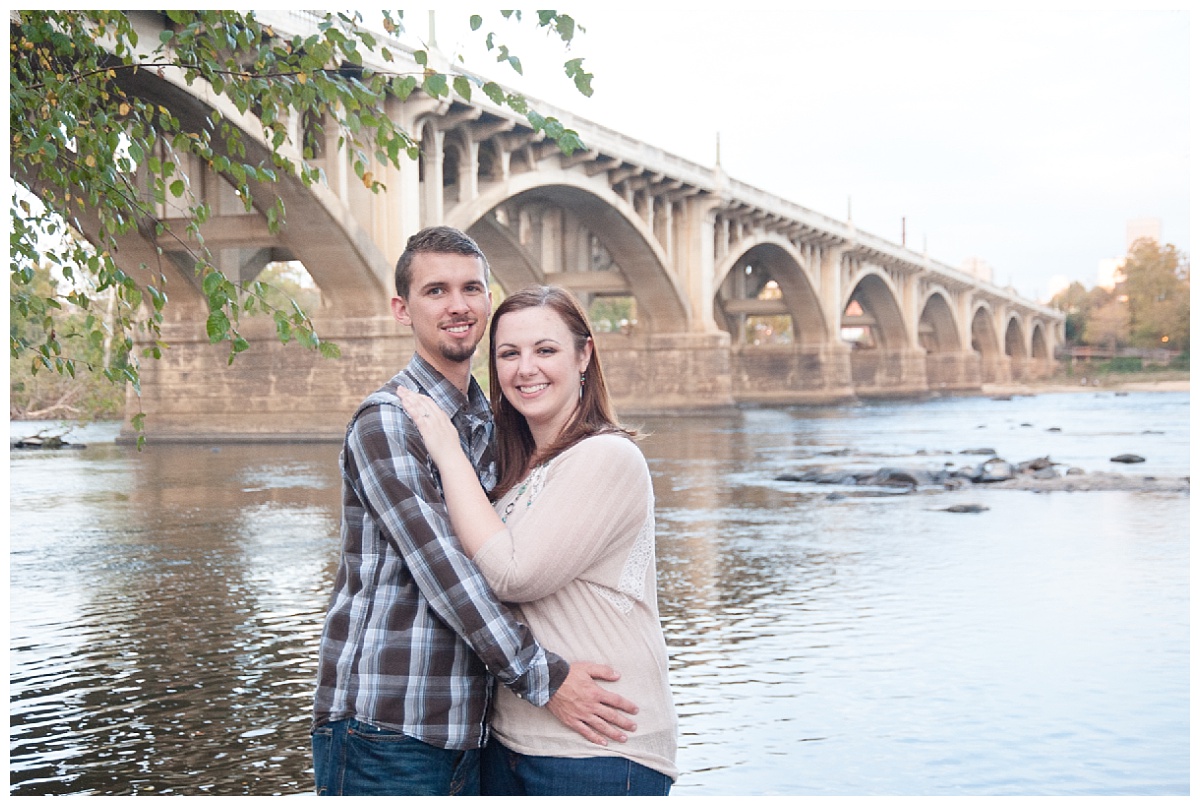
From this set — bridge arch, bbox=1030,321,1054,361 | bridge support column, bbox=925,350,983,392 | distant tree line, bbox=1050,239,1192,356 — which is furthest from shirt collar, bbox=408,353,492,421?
bridge arch, bbox=1030,321,1054,361

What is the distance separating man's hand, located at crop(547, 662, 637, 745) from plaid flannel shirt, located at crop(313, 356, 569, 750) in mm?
24

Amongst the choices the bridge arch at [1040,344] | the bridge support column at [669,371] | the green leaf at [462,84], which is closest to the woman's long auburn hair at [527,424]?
the green leaf at [462,84]

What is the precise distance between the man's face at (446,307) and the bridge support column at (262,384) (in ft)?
88.9

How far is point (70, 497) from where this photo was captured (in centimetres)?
1827

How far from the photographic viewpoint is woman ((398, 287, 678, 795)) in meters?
2.53

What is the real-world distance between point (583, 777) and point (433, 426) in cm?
73

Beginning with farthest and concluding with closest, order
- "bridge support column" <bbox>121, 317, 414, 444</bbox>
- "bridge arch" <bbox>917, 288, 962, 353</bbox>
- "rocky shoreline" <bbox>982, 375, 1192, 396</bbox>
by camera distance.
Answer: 1. "bridge arch" <bbox>917, 288, 962, 353</bbox>
2. "rocky shoreline" <bbox>982, 375, 1192, 396</bbox>
3. "bridge support column" <bbox>121, 317, 414, 444</bbox>

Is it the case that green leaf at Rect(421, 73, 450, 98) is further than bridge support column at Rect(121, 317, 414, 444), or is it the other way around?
bridge support column at Rect(121, 317, 414, 444)

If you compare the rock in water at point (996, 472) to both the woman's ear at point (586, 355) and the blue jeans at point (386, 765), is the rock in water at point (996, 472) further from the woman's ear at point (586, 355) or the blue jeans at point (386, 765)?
the blue jeans at point (386, 765)

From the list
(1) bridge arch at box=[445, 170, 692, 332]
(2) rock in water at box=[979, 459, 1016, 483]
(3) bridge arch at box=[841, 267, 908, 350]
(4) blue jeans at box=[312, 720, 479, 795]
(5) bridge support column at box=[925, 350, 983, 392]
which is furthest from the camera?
(5) bridge support column at box=[925, 350, 983, 392]

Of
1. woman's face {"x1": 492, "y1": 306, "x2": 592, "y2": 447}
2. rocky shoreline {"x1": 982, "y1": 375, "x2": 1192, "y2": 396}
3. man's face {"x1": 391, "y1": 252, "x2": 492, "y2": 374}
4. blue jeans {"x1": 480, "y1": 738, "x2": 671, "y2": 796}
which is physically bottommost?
rocky shoreline {"x1": 982, "y1": 375, "x2": 1192, "y2": 396}

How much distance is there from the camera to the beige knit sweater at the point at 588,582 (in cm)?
252

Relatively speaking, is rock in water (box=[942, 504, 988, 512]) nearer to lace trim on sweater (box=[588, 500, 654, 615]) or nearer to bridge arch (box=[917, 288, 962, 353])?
lace trim on sweater (box=[588, 500, 654, 615])

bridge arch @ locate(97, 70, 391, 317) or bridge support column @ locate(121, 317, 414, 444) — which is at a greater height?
bridge arch @ locate(97, 70, 391, 317)
